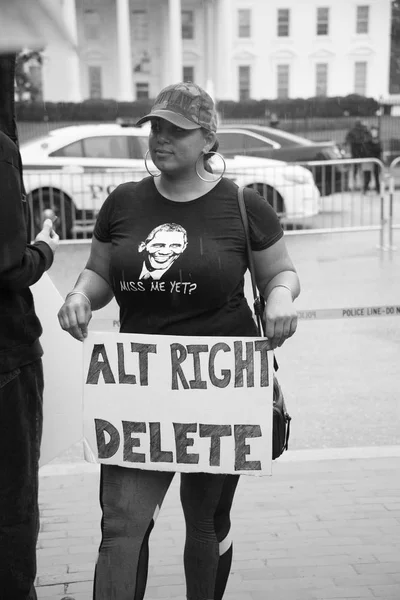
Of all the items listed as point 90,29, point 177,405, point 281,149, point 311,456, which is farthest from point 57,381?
point 281,149

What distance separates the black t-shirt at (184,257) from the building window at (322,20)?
1348 inches

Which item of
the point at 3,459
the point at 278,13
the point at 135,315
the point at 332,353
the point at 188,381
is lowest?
the point at 332,353

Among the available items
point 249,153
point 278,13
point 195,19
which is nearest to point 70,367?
point 249,153

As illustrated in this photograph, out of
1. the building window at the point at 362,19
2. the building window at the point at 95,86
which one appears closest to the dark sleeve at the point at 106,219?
the building window at the point at 362,19

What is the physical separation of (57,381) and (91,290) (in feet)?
1.30

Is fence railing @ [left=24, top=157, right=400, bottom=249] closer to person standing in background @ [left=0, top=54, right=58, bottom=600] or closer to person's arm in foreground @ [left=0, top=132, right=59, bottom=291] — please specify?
person standing in background @ [left=0, top=54, right=58, bottom=600]

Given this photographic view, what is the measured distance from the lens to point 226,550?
279cm

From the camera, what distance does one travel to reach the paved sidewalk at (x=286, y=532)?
3.27m

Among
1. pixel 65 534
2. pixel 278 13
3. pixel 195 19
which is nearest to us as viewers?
pixel 65 534

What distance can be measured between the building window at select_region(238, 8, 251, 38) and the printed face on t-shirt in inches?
1419

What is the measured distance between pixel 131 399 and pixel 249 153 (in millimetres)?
15147

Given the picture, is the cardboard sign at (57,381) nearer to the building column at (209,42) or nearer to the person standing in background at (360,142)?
the person standing in background at (360,142)

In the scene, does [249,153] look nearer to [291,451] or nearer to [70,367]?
[291,451]

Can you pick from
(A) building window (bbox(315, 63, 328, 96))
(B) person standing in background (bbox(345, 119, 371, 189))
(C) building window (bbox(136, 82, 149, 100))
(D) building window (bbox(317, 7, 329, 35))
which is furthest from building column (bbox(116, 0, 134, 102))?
(B) person standing in background (bbox(345, 119, 371, 189))
